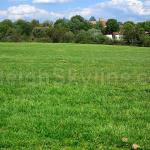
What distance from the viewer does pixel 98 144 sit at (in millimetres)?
7270

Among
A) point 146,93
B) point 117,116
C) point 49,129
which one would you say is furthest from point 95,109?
point 146,93

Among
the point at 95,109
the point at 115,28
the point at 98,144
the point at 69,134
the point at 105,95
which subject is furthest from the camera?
the point at 115,28

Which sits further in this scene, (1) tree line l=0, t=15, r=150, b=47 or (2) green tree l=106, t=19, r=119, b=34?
(2) green tree l=106, t=19, r=119, b=34

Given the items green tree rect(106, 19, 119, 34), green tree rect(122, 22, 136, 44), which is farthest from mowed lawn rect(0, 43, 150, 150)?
green tree rect(106, 19, 119, 34)

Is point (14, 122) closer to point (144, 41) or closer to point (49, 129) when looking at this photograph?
point (49, 129)

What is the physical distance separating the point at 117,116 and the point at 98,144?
199 centimetres

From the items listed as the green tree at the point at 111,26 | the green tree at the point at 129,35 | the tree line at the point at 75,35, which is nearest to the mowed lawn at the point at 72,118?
the tree line at the point at 75,35

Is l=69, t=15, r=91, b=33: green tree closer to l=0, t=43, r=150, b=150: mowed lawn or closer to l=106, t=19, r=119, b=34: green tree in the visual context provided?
l=106, t=19, r=119, b=34: green tree

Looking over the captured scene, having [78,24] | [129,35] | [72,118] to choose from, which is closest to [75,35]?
[129,35]

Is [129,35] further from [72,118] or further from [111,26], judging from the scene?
[72,118]

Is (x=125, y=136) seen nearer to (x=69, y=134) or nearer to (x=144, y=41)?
(x=69, y=134)

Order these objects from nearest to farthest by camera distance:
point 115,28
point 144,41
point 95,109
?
point 95,109 → point 144,41 → point 115,28

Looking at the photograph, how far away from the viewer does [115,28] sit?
440 feet

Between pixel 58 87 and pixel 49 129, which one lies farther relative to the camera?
pixel 58 87
